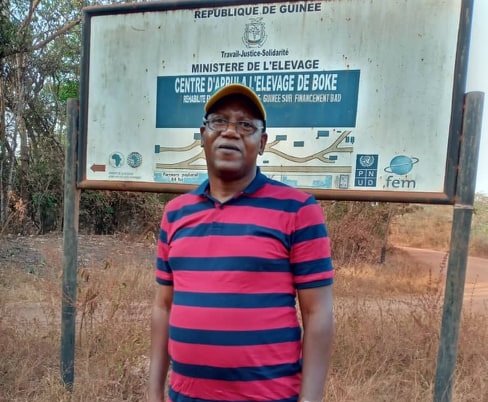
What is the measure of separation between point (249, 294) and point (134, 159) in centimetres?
185

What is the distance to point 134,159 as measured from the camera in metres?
3.02

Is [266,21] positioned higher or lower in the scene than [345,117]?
higher

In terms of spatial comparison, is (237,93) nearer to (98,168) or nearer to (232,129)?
(232,129)

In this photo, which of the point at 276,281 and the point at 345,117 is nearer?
the point at 276,281

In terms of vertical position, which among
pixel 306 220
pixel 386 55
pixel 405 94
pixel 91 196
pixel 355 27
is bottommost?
pixel 91 196

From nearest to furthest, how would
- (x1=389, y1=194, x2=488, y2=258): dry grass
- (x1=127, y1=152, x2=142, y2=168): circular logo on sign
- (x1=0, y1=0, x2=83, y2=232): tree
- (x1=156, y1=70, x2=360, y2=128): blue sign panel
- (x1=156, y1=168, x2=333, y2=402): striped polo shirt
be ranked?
(x1=156, y1=168, x2=333, y2=402): striped polo shirt → (x1=156, y1=70, x2=360, y2=128): blue sign panel → (x1=127, y1=152, x2=142, y2=168): circular logo on sign → (x1=0, y1=0, x2=83, y2=232): tree → (x1=389, y1=194, x2=488, y2=258): dry grass

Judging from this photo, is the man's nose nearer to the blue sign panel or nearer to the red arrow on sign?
the blue sign panel

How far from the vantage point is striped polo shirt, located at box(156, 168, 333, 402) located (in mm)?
1402

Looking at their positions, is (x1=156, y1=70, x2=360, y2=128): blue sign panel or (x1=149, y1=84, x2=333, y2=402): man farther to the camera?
(x1=156, y1=70, x2=360, y2=128): blue sign panel

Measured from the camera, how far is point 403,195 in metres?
2.51

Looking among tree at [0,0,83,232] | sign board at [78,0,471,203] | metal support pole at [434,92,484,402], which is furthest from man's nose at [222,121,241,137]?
tree at [0,0,83,232]

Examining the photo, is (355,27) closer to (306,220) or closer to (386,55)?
(386,55)

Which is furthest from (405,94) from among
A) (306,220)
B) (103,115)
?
(103,115)

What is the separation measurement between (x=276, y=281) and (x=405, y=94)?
1597mm
